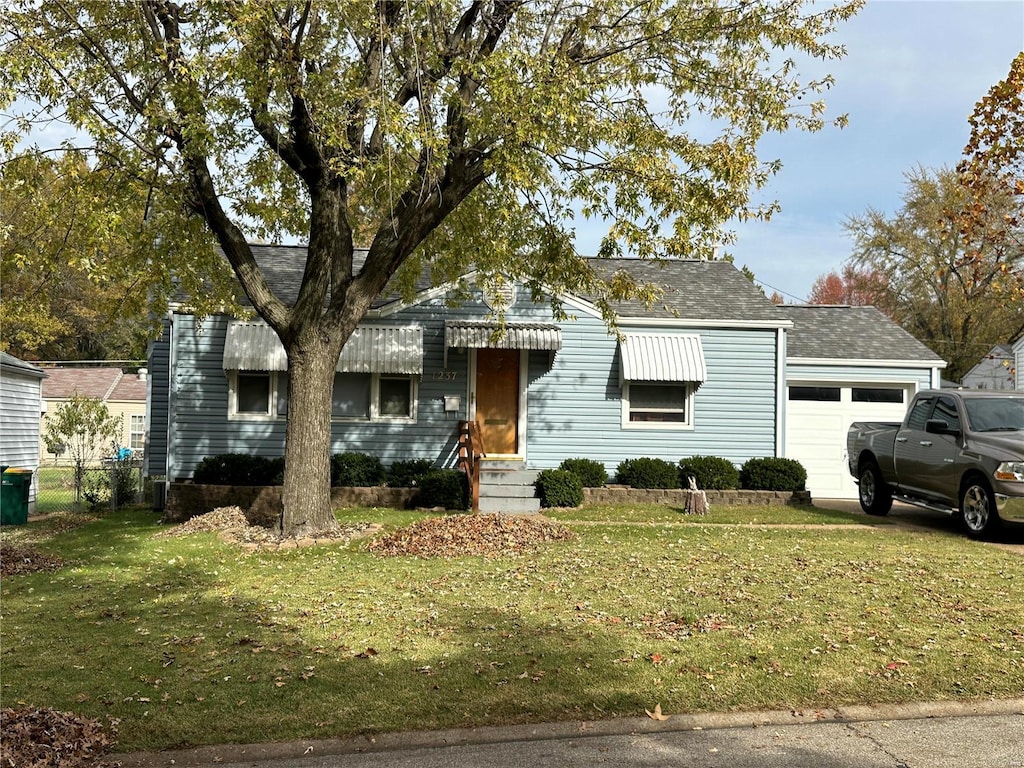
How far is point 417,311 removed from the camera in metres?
16.1

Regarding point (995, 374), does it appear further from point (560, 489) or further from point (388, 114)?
point (388, 114)

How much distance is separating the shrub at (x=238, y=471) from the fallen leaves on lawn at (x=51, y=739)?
411 inches

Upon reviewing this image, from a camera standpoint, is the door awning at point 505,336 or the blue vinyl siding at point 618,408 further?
the blue vinyl siding at point 618,408

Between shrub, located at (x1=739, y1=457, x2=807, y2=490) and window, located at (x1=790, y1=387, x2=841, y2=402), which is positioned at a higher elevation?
window, located at (x1=790, y1=387, x2=841, y2=402)

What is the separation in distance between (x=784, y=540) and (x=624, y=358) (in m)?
5.52

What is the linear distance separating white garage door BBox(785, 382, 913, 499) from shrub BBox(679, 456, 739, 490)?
319cm

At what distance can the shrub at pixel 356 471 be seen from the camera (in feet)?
49.4

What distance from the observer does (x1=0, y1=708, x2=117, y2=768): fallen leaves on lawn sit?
13.2 feet

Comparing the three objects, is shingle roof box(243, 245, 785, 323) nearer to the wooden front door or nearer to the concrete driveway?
the wooden front door

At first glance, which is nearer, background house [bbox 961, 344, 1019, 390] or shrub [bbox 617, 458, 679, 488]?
shrub [bbox 617, 458, 679, 488]

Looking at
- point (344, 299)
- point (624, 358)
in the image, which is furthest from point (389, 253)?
point (624, 358)

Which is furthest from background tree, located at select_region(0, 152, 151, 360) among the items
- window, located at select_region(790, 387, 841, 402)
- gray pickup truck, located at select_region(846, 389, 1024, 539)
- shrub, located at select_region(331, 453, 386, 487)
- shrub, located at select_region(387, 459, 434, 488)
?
window, located at select_region(790, 387, 841, 402)

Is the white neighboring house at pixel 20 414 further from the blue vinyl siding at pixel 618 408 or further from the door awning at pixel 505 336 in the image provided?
the blue vinyl siding at pixel 618 408

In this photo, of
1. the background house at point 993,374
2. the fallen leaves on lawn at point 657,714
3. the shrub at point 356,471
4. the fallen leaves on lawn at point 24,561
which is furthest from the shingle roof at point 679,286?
the background house at point 993,374
